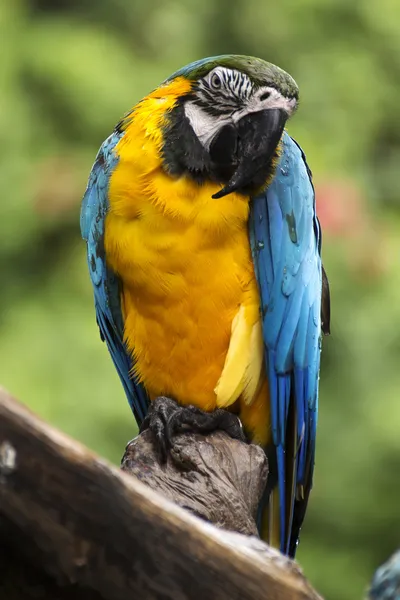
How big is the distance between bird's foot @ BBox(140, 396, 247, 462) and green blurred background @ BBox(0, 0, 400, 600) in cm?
136

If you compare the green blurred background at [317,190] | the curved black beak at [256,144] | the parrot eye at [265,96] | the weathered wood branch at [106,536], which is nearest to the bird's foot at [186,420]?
the curved black beak at [256,144]

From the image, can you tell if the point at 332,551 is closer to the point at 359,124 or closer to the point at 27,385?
the point at 27,385

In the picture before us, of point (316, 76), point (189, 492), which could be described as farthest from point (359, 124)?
point (189, 492)

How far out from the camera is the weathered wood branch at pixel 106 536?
117cm

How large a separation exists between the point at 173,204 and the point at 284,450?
0.66m

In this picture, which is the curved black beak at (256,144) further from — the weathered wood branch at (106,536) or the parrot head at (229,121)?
the weathered wood branch at (106,536)

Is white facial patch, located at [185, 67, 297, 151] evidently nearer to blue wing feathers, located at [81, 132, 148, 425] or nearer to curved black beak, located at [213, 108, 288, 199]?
curved black beak, located at [213, 108, 288, 199]

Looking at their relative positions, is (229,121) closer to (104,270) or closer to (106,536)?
(104,270)

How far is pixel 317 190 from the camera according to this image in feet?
12.8

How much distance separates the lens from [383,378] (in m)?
3.83

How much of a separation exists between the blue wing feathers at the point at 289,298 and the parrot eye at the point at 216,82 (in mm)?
247

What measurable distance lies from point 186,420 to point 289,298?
382mm

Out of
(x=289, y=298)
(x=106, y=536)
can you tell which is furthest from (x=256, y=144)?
(x=106, y=536)

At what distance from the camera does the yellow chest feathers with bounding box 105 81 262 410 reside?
215 cm
